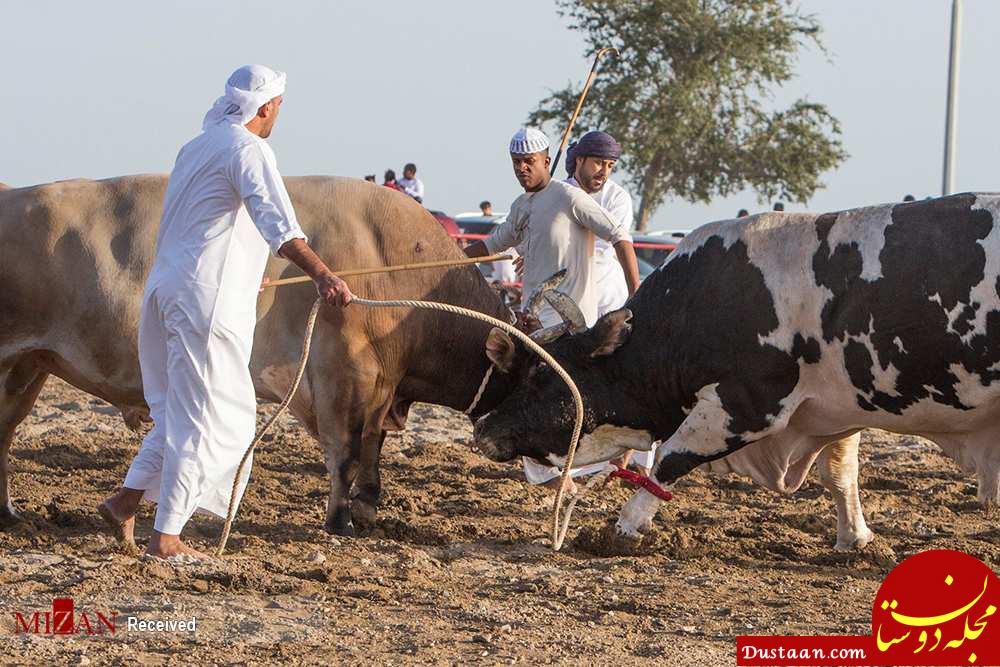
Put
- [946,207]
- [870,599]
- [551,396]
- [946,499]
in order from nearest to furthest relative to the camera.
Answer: [870,599]
[946,207]
[551,396]
[946,499]

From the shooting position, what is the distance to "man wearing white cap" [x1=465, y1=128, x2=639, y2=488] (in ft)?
24.5

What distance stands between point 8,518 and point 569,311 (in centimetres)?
269

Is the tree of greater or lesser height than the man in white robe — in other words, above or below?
above

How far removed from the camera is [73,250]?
266 inches

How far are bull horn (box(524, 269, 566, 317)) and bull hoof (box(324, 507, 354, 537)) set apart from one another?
135 centimetres

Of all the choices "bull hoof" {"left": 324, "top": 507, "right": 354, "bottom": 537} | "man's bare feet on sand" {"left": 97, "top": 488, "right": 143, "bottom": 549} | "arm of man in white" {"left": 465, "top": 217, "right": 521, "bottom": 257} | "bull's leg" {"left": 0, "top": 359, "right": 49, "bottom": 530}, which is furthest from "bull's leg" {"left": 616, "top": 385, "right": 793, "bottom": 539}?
"bull's leg" {"left": 0, "top": 359, "right": 49, "bottom": 530}

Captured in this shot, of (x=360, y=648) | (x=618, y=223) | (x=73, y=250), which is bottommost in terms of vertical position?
(x=360, y=648)

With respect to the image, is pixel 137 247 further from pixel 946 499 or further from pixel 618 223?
pixel 946 499

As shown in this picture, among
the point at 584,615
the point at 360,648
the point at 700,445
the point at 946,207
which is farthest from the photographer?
the point at 700,445

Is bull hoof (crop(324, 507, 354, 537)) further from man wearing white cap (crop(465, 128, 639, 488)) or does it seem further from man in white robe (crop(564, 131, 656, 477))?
man in white robe (crop(564, 131, 656, 477))

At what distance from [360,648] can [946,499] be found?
4.27 meters

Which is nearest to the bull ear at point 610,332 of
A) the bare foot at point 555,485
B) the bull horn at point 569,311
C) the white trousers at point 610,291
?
the bull horn at point 569,311

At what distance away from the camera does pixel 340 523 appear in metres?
6.69

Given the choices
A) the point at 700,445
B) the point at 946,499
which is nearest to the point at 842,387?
the point at 700,445
